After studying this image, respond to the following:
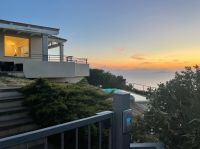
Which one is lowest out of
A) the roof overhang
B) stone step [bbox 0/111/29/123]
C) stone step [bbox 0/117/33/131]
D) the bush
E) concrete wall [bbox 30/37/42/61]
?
stone step [bbox 0/117/33/131]

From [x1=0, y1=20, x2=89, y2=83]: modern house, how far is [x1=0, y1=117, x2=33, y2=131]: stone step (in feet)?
25.1

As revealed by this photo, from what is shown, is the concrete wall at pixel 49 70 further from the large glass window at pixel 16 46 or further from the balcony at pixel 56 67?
the large glass window at pixel 16 46

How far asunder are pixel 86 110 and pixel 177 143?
14.9 ft

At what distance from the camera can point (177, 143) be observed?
308 cm

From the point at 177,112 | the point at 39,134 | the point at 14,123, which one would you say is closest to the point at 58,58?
the point at 14,123

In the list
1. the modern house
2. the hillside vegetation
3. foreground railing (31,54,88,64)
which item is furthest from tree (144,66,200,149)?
foreground railing (31,54,88,64)

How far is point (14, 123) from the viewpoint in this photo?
9.48 metres

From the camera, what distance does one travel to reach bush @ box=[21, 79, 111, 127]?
25.4 feet

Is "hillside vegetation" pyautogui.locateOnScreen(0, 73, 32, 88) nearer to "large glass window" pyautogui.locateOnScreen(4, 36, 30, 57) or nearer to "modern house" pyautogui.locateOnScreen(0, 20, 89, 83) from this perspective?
"modern house" pyautogui.locateOnScreen(0, 20, 89, 83)

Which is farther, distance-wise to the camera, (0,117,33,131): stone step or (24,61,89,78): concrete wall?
(24,61,89,78): concrete wall

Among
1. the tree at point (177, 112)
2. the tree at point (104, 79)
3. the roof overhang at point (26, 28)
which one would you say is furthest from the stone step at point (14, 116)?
the tree at point (104, 79)

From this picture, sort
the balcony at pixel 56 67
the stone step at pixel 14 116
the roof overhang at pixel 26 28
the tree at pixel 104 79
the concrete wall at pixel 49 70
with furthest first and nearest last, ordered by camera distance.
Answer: the tree at pixel 104 79
the roof overhang at pixel 26 28
the balcony at pixel 56 67
the concrete wall at pixel 49 70
the stone step at pixel 14 116

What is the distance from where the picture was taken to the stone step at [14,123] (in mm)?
9155

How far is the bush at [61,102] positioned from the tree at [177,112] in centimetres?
399
